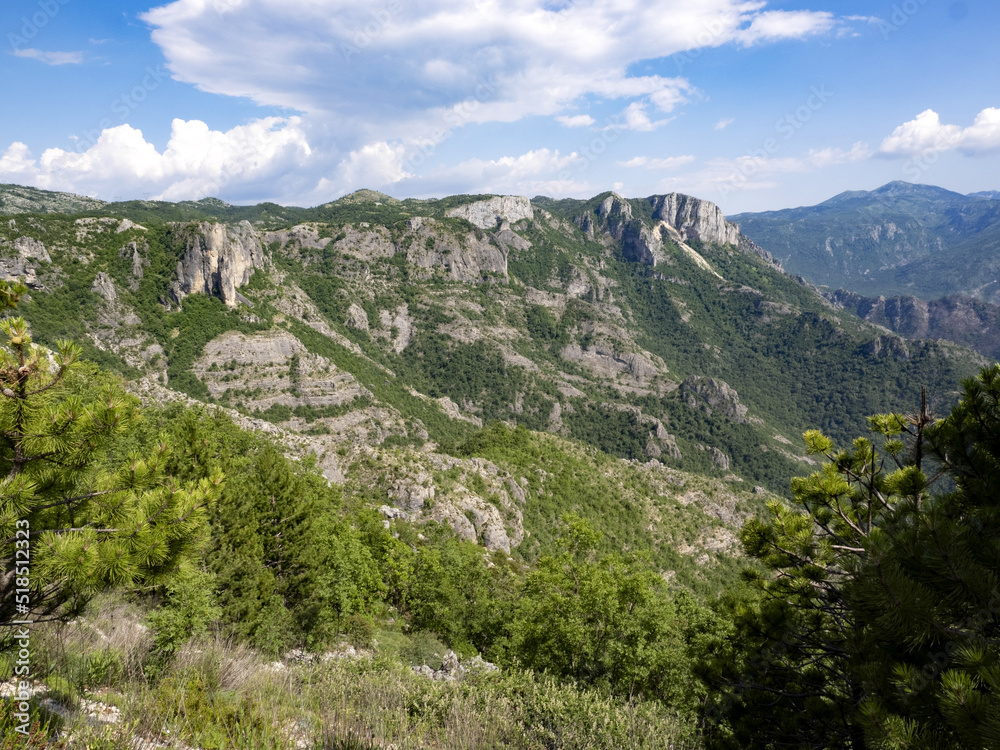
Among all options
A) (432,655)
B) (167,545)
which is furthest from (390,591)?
(167,545)

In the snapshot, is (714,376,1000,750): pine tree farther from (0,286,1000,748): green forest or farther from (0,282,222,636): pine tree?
(0,282,222,636): pine tree

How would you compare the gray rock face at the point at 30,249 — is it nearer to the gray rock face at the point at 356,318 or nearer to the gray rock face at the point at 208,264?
the gray rock face at the point at 208,264

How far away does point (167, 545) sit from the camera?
5.14 m

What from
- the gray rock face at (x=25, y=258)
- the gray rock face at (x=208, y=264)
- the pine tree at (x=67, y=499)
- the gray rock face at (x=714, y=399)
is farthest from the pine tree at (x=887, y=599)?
the gray rock face at (x=714, y=399)

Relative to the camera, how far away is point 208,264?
368 feet

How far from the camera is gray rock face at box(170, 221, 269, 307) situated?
4336 inches

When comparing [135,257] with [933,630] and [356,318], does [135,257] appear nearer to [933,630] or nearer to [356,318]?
[356,318]

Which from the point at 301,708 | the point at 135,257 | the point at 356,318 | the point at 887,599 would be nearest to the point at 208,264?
the point at 135,257

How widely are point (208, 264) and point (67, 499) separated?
423 feet

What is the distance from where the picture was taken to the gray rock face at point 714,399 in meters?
170

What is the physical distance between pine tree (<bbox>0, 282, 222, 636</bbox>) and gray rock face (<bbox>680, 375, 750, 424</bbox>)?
18283cm

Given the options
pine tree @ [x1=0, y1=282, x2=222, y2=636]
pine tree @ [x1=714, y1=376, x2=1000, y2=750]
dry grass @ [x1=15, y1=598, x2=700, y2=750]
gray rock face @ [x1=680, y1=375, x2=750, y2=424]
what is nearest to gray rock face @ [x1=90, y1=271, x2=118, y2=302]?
dry grass @ [x1=15, y1=598, x2=700, y2=750]

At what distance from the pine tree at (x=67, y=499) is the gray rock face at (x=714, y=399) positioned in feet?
600

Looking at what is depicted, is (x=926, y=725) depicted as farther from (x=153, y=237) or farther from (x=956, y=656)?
(x=153, y=237)
